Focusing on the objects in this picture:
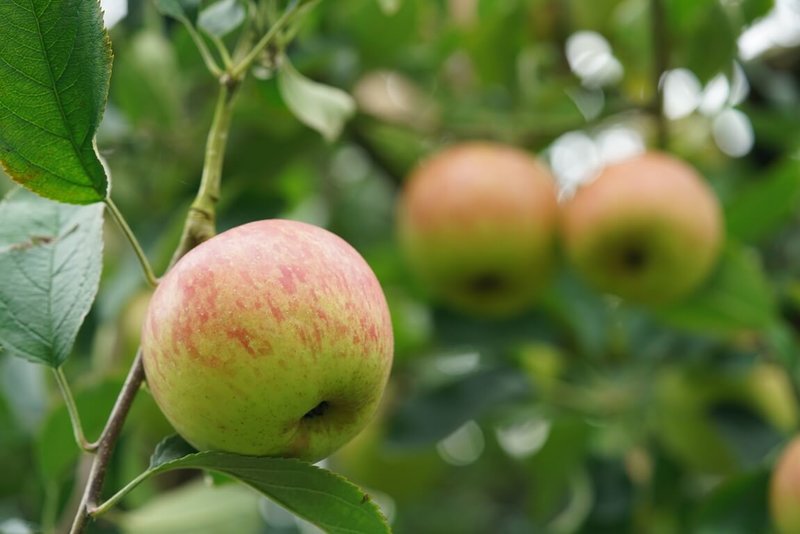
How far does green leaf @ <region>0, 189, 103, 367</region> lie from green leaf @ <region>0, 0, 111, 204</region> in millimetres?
68

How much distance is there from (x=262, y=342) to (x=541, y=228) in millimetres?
965

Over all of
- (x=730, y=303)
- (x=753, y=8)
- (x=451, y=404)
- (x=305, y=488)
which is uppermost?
(x=305, y=488)

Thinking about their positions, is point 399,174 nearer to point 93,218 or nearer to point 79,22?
point 93,218

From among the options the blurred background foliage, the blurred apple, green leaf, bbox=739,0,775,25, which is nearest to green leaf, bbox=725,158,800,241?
the blurred background foliage

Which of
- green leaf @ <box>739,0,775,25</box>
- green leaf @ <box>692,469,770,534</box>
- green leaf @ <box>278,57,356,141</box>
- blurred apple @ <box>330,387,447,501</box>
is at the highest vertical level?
green leaf @ <box>278,57,356,141</box>

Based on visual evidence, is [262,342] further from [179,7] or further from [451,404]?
[451,404]

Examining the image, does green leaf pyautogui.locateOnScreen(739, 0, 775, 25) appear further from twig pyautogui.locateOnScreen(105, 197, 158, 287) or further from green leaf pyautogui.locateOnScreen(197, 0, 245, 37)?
twig pyautogui.locateOnScreen(105, 197, 158, 287)

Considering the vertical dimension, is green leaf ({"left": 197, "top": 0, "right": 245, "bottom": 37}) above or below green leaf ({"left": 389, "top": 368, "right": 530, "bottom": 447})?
above

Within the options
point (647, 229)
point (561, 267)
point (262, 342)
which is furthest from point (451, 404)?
point (262, 342)

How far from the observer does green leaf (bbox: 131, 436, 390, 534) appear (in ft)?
2.10

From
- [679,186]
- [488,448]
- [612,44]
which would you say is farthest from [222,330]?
[488,448]

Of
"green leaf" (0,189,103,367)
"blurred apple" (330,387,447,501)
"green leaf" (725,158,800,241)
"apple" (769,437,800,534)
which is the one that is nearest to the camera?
"green leaf" (0,189,103,367)

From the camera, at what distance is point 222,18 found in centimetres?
83

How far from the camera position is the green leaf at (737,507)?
52.6 inches
